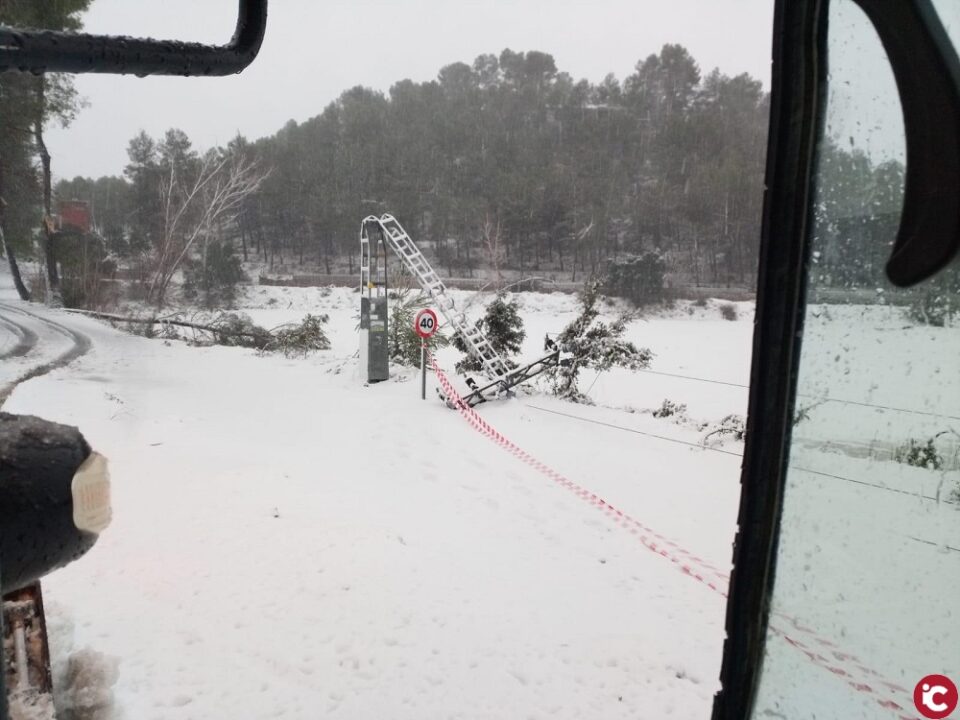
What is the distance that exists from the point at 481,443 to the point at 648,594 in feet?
12.4

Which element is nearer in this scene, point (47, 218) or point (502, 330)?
point (47, 218)

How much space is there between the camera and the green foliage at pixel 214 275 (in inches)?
704

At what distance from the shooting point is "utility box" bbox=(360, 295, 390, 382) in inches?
400

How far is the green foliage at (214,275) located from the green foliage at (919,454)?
18.4 m

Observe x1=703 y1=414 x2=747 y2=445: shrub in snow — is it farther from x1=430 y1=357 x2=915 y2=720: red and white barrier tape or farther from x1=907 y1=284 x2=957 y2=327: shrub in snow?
x1=907 y1=284 x2=957 y2=327: shrub in snow

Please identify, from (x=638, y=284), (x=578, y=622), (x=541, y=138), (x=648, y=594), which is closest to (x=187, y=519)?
(x=578, y=622)

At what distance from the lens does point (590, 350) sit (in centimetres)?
1080

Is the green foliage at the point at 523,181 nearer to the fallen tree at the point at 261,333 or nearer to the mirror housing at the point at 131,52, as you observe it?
the fallen tree at the point at 261,333

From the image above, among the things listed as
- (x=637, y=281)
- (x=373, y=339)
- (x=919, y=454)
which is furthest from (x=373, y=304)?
(x=637, y=281)

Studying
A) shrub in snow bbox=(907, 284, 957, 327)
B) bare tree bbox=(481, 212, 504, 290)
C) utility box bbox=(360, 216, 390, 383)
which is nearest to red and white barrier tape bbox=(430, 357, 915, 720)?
shrub in snow bbox=(907, 284, 957, 327)

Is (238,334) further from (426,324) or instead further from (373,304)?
(426,324)

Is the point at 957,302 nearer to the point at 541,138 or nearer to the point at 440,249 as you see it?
the point at 440,249

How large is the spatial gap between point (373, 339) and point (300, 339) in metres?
4.42

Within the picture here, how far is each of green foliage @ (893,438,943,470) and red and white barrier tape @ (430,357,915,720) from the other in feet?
0.73
